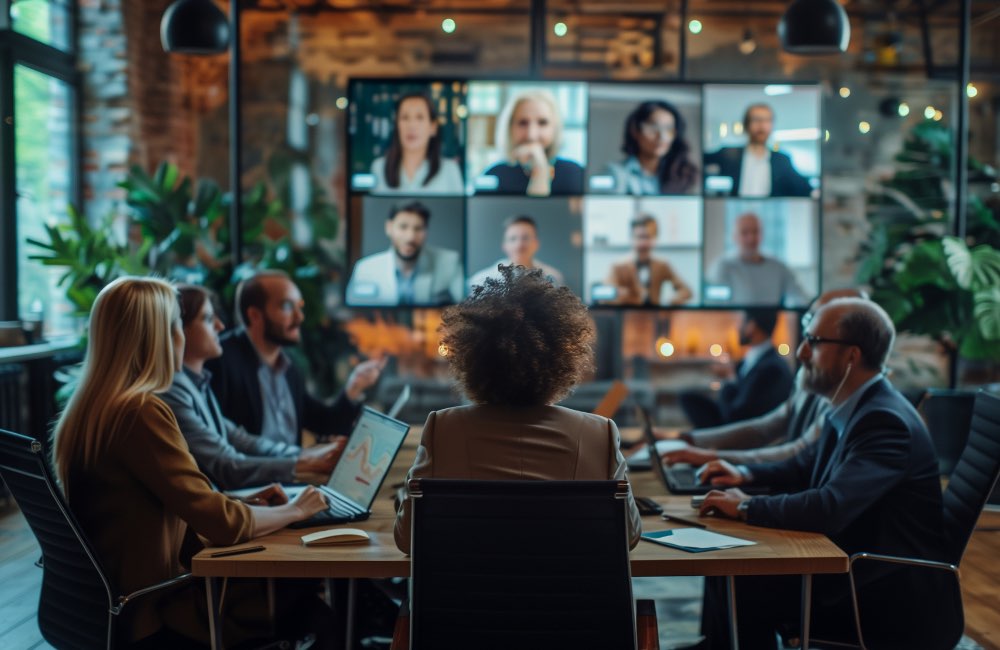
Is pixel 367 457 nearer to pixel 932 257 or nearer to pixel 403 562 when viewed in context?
pixel 403 562

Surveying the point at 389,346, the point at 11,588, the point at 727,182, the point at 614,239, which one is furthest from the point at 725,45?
the point at 11,588

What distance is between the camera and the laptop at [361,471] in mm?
2652

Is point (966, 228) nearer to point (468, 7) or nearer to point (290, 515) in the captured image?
point (468, 7)

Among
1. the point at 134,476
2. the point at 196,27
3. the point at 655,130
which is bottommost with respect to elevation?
the point at 134,476

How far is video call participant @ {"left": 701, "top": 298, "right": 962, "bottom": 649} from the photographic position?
2520 millimetres

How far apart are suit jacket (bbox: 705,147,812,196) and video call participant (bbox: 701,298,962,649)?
3.93m

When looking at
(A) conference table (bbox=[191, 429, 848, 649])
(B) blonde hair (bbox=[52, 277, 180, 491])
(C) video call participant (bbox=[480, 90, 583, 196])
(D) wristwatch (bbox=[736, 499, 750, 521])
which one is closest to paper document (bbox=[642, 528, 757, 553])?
(A) conference table (bbox=[191, 429, 848, 649])

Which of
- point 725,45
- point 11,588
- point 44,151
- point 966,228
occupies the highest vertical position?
point 725,45

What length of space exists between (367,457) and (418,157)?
13.0ft

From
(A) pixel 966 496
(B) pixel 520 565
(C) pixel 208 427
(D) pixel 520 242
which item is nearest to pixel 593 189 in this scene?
(D) pixel 520 242

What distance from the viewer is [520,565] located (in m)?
1.82

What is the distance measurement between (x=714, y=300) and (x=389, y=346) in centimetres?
239

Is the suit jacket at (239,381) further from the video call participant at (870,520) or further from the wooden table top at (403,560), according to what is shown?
the video call participant at (870,520)

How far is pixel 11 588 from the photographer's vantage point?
422cm
